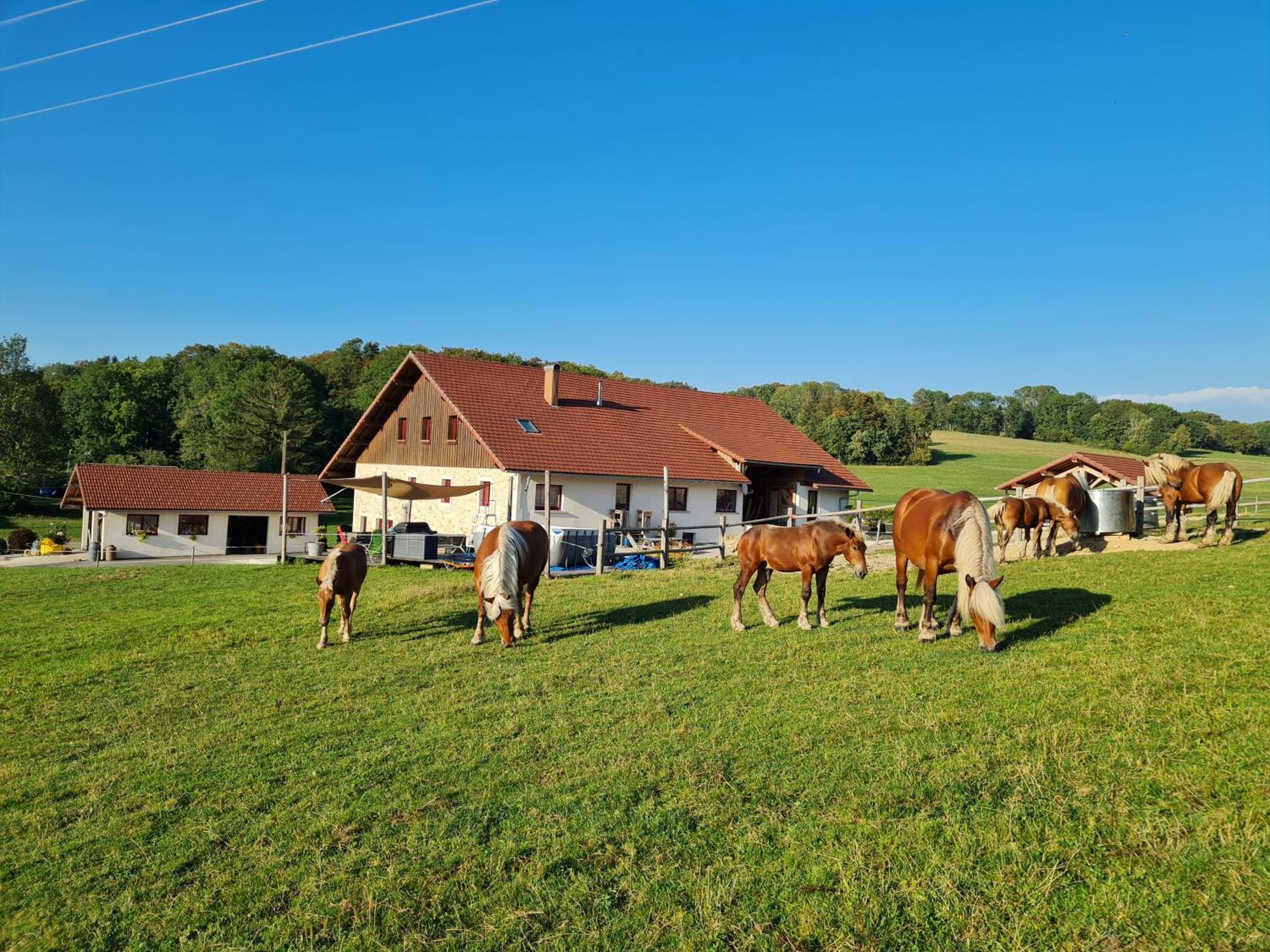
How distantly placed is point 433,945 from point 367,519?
30806 mm

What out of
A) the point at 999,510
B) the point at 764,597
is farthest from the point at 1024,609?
the point at 999,510

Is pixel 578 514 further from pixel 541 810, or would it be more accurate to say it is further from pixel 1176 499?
pixel 541 810

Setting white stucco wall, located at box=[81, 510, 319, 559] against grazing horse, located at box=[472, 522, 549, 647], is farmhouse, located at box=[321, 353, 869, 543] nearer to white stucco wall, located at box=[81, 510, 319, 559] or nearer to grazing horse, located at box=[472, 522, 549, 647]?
white stucco wall, located at box=[81, 510, 319, 559]

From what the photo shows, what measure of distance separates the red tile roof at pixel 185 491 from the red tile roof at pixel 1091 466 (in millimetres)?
34589

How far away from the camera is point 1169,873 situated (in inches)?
168

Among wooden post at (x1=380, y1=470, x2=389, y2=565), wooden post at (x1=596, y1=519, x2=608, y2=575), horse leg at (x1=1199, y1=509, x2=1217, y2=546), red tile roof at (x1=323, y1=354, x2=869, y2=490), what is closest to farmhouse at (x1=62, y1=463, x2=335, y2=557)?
red tile roof at (x1=323, y1=354, x2=869, y2=490)

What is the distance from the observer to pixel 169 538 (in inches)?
1673

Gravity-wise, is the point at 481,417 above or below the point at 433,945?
above

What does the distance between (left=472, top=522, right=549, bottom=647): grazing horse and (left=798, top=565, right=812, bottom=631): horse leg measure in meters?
3.99

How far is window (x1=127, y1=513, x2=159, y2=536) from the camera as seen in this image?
137ft

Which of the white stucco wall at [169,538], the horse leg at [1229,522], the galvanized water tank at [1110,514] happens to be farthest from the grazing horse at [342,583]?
the white stucco wall at [169,538]

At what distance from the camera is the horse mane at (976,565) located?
8.42 meters

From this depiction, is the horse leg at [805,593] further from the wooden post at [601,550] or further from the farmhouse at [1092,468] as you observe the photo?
the farmhouse at [1092,468]

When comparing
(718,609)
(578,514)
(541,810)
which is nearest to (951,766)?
(541,810)
